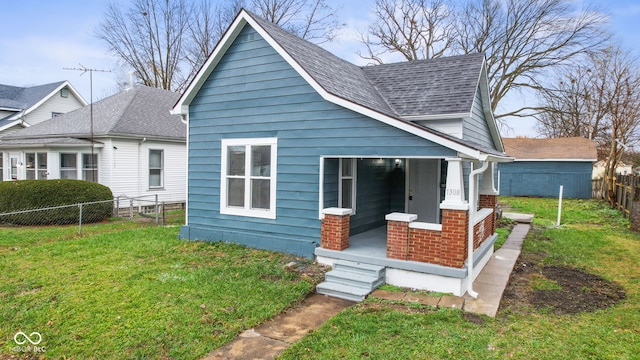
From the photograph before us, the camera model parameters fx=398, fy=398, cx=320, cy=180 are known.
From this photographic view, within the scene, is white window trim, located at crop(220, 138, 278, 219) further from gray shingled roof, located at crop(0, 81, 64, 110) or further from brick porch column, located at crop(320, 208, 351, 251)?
gray shingled roof, located at crop(0, 81, 64, 110)

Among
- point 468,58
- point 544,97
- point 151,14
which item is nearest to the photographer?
point 468,58

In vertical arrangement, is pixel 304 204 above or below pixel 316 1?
below

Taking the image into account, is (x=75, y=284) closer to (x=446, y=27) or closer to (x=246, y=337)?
(x=246, y=337)

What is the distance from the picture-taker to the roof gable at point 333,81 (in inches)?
254

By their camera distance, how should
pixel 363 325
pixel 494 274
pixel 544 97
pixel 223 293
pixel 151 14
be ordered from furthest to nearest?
pixel 151 14
pixel 544 97
pixel 494 274
pixel 223 293
pixel 363 325

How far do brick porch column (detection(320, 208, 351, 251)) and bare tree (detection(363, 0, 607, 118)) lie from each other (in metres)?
20.2

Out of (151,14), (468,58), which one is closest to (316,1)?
(151,14)

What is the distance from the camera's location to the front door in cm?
933

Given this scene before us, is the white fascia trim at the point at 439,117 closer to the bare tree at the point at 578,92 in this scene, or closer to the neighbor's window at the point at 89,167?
the neighbor's window at the point at 89,167

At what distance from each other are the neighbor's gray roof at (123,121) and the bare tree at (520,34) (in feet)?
56.0

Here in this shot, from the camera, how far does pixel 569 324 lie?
5.09 meters

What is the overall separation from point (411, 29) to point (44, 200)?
23292mm

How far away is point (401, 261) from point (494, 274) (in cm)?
209
